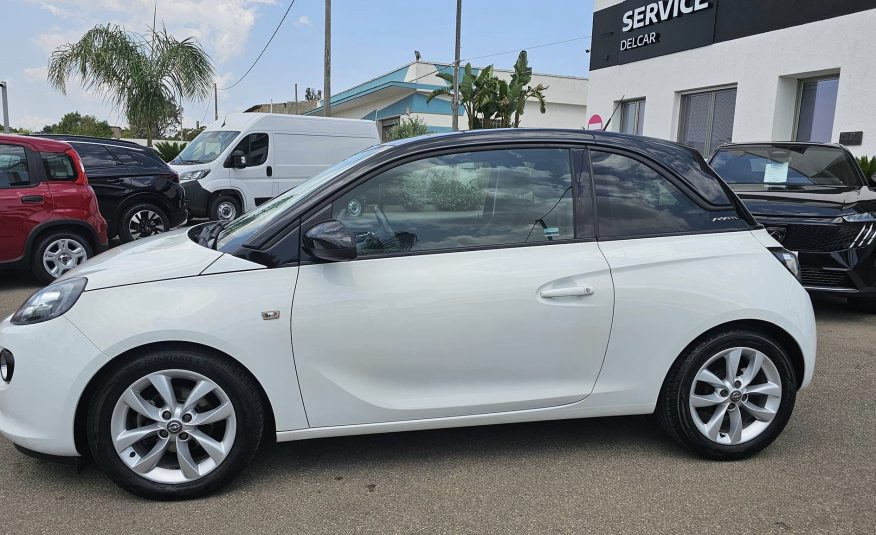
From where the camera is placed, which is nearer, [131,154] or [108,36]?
[131,154]

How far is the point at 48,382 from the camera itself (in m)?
2.73

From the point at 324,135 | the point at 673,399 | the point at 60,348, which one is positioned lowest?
the point at 673,399

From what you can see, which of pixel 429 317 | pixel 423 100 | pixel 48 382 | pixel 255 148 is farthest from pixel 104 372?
pixel 423 100

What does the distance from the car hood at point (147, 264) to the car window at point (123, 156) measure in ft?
23.6

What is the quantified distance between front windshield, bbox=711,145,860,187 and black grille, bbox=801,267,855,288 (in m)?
1.54

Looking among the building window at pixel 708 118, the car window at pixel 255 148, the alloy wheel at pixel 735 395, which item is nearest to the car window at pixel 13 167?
the car window at pixel 255 148

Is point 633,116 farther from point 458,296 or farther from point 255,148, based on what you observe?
point 458,296

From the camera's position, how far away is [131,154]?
9.88 m

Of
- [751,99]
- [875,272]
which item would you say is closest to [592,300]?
[875,272]

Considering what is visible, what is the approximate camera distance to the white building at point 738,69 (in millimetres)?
11852

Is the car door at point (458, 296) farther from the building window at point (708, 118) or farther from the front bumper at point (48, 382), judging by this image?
the building window at point (708, 118)

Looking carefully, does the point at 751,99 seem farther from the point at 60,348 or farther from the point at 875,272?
the point at 60,348

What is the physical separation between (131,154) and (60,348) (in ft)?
26.4

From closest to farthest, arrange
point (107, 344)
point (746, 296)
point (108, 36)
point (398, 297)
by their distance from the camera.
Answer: point (107, 344), point (398, 297), point (746, 296), point (108, 36)
